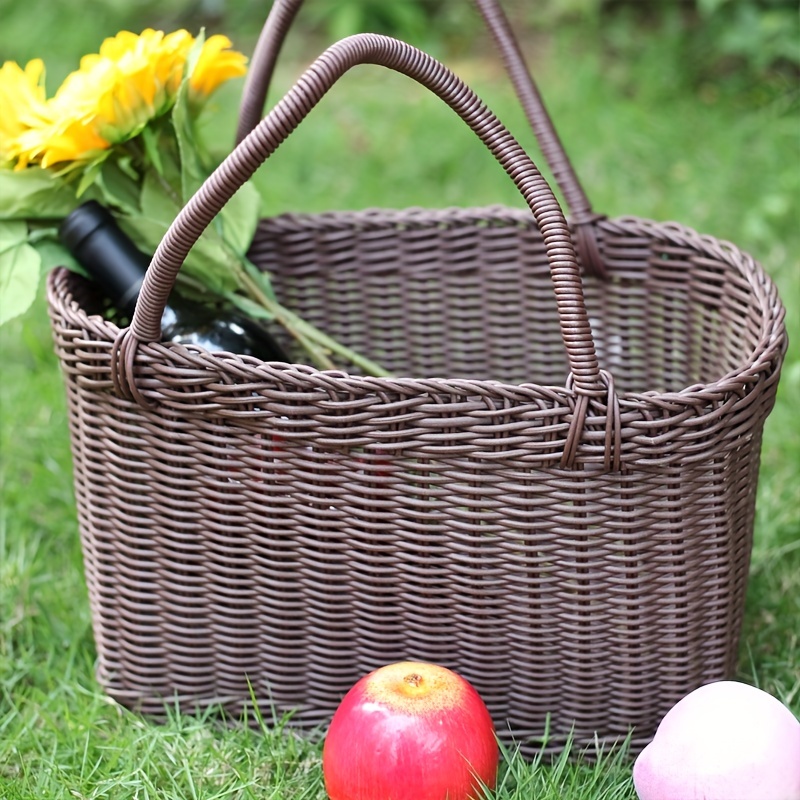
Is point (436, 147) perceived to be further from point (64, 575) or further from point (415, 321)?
point (64, 575)

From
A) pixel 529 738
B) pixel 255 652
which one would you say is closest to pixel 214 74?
pixel 255 652

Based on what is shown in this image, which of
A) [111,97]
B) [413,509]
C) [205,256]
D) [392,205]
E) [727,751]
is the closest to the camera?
[727,751]

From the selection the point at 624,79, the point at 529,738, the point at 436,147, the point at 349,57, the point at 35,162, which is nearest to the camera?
the point at 349,57

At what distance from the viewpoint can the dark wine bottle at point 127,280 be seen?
3.63ft

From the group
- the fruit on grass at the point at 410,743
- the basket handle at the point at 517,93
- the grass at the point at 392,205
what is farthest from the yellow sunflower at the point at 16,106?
the fruit on grass at the point at 410,743

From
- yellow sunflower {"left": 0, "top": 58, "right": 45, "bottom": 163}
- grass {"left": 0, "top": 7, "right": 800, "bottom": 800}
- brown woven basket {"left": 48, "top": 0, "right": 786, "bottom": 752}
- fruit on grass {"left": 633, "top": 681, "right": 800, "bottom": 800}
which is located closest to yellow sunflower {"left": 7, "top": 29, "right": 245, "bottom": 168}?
Answer: yellow sunflower {"left": 0, "top": 58, "right": 45, "bottom": 163}

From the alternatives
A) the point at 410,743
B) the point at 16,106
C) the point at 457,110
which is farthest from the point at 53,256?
the point at 410,743

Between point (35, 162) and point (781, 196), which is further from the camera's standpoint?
point (781, 196)

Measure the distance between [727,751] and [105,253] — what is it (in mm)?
750

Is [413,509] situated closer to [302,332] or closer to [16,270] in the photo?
[302,332]

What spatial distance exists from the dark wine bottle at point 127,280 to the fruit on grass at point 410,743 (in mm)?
399

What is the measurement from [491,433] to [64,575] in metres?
0.68

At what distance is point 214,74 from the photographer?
1186 mm

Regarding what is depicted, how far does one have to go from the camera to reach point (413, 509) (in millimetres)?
973
